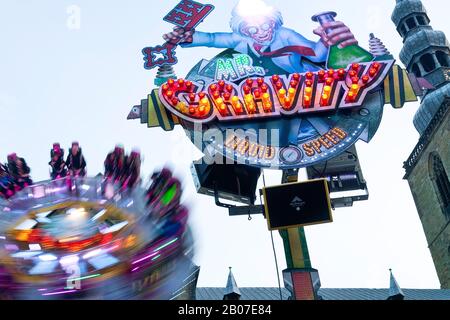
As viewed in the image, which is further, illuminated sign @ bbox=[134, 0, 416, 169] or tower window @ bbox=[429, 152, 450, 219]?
tower window @ bbox=[429, 152, 450, 219]

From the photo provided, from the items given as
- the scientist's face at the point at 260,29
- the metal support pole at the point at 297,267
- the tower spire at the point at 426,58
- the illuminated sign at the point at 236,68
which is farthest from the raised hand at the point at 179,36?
the tower spire at the point at 426,58

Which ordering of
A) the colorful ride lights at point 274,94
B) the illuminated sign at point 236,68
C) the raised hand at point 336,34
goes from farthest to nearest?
the raised hand at point 336,34 < the illuminated sign at point 236,68 < the colorful ride lights at point 274,94

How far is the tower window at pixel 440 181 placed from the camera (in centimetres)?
4007

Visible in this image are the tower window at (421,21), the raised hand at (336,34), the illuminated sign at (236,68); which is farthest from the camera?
the tower window at (421,21)

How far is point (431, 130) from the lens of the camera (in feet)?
135

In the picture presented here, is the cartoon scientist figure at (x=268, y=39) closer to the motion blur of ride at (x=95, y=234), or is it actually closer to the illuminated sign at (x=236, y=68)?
the illuminated sign at (x=236, y=68)

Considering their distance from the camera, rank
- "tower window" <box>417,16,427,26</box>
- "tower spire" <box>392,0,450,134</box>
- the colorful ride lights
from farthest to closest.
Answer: "tower window" <box>417,16,427,26</box> < "tower spire" <box>392,0,450,134</box> < the colorful ride lights

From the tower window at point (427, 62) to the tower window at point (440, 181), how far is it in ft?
29.9

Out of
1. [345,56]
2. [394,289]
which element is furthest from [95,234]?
[394,289]

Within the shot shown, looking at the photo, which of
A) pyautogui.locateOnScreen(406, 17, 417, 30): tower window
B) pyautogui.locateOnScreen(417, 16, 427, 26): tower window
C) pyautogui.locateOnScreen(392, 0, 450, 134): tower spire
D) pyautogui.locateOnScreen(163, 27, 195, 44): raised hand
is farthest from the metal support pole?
pyautogui.locateOnScreen(417, 16, 427, 26): tower window

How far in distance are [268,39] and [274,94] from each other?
3906 millimetres

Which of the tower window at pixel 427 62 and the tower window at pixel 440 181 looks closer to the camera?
the tower window at pixel 440 181

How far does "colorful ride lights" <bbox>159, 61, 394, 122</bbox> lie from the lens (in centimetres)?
1738

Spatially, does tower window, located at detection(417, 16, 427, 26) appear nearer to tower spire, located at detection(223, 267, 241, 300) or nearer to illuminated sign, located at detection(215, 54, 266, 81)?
illuminated sign, located at detection(215, 54, 266, 81)
